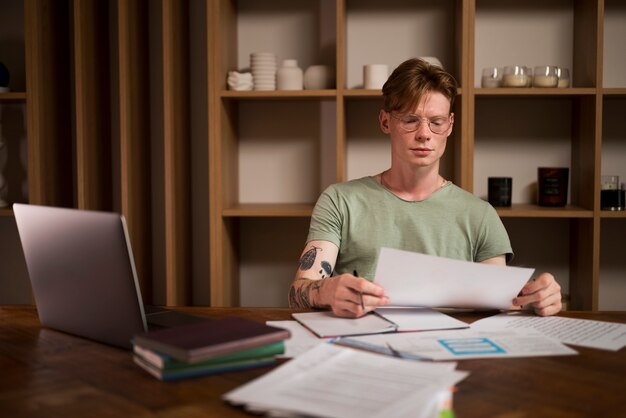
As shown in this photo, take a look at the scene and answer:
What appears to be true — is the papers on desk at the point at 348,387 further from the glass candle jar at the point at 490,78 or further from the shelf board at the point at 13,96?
the shelf board at the point at 13,96

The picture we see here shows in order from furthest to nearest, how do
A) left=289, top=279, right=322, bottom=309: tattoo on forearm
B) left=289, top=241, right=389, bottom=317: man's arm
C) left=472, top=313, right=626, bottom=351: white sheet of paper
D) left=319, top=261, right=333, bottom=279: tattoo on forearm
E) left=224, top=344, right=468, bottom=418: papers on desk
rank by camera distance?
left=319, top=261, right=333, bottom=279: tattoo on forearm, left=289, top=279, right=322, bottom=309: tattoo on forearm, left=289, top=241, right=389, bottom=317: man's arm, left=472, top=313, right=626, bottom=351: white sheet of paper, left=224, top=344, right=468, bottom=418: papers on desk

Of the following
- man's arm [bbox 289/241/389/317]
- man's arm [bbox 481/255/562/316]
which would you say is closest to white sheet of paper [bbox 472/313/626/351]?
man's arm [bbox 481/255/562/316]

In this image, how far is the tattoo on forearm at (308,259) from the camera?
1929 mm

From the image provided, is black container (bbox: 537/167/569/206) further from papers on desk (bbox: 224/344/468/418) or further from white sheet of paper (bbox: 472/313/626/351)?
papers on desk (bbox: 224/344/468/418)

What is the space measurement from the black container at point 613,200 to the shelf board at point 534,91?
41 centimetres

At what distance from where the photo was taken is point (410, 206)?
218cm

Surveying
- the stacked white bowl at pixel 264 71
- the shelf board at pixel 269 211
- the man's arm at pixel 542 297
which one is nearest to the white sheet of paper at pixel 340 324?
the man's arm at pixel 542 297

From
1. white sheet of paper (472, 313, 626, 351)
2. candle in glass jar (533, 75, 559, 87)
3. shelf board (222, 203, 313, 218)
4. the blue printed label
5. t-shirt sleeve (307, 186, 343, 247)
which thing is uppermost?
candle in glass jar (533, 75, 559, 87)

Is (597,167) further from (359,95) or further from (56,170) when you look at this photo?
(56,170)

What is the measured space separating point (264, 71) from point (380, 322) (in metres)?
1.67

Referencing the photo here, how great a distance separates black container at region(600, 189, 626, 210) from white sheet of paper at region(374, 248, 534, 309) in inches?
57.0

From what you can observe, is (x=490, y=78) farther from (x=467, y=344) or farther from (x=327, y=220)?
(x=467, y=344)

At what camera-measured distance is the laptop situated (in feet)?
4.07

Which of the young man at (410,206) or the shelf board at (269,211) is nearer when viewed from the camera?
the young man at (410,206)
